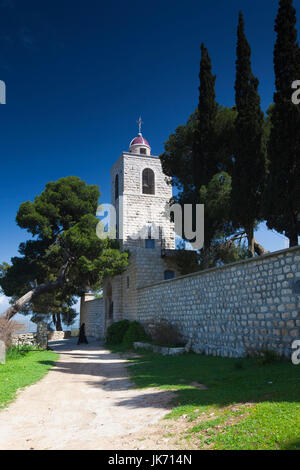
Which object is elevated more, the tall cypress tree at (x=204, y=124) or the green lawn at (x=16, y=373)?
the tall cypress tree at (x=204, y=124)

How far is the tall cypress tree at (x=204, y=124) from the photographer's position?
16.2 meters

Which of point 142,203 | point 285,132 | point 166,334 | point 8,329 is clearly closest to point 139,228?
point 142,203

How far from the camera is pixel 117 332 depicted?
2031 centimetres

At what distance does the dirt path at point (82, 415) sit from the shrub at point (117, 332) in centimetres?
1108

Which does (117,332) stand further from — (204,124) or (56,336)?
(204,124)

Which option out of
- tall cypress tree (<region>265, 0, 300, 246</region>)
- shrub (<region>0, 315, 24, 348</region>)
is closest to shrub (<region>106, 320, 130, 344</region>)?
shrub (<region>0, 315, 24, 348</region>)

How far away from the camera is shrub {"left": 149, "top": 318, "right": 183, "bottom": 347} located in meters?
13.6

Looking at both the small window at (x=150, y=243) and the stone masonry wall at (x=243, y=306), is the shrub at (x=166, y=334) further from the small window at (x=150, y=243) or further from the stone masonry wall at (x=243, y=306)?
the small window at (x=150, y=243)

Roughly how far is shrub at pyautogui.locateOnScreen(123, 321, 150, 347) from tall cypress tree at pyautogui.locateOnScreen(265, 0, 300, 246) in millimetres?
10285

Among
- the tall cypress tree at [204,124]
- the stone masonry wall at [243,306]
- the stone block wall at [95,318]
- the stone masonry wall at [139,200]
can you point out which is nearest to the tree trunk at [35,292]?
the stone masonry wall at [139,200]

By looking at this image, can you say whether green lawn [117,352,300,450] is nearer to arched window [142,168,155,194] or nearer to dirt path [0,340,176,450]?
dirt path [0,340,176,450]

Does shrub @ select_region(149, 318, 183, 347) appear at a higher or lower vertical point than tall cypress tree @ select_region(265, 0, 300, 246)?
lower

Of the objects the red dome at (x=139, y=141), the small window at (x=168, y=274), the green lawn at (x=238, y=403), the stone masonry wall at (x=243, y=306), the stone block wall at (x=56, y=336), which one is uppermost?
the red dome at (x=139, y=141)

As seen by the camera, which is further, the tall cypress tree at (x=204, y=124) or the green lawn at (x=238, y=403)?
the tall cypress tree at (x=204, y=124)
